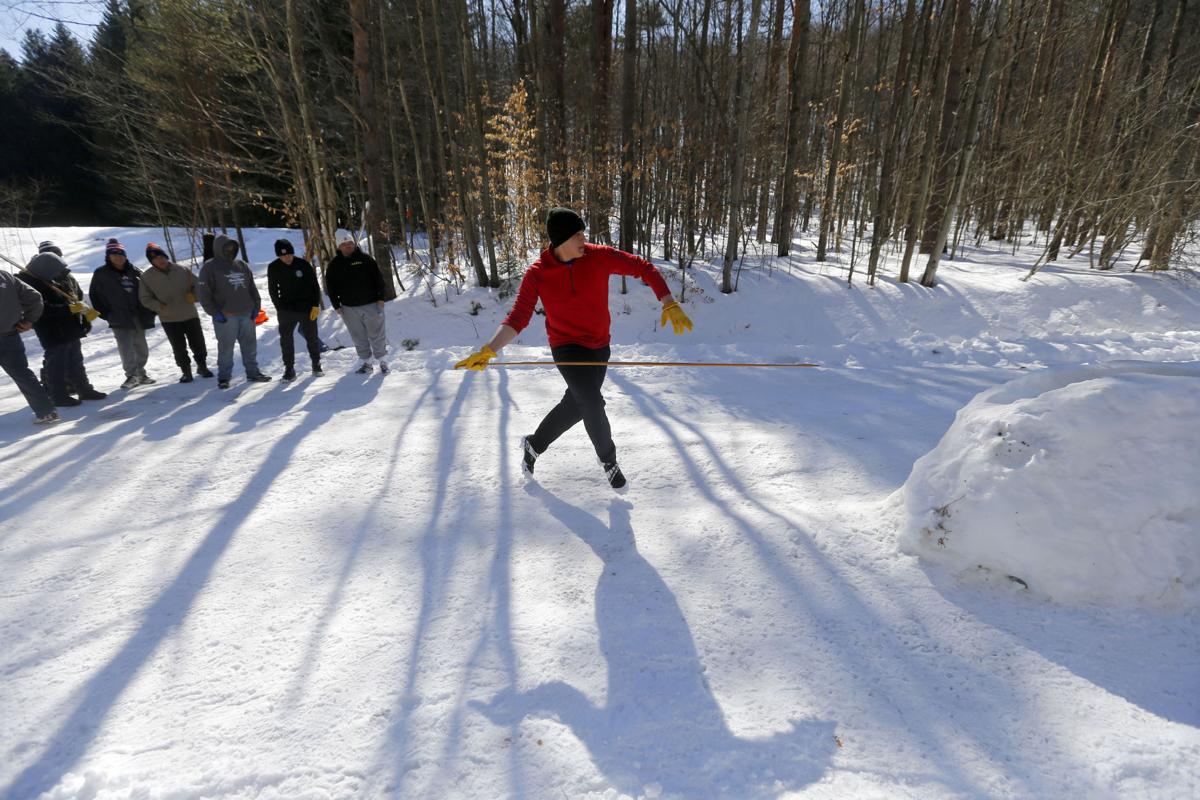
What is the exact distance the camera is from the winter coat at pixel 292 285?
6688 millimetres

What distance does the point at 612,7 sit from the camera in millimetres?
12812

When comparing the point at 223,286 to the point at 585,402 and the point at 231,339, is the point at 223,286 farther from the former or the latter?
the point at 585,402

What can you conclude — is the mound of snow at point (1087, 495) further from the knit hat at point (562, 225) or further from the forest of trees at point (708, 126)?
the forest of trees at point (708, 126)

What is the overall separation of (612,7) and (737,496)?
1334 cm

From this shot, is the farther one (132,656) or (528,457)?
(528,457)

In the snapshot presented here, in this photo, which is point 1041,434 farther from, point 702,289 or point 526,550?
point 702,289

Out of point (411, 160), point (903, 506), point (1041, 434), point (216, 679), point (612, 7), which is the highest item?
point (612, 7)

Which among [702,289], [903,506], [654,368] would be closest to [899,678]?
[903,506]

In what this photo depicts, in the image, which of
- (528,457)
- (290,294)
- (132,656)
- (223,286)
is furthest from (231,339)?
(132,656)

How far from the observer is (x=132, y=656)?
94.3 inches

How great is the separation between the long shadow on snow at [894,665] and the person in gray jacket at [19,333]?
6807 mm

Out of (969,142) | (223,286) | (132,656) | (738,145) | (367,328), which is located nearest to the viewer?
(132,656)

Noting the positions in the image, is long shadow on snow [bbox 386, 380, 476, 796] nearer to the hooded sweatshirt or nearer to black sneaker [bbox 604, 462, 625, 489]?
black sneaker [bbox 604, 462, 625, 489]

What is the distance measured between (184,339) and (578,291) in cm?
613
